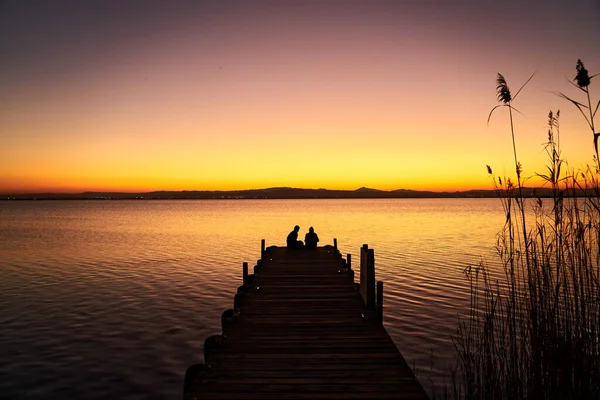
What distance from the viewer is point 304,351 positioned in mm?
8336

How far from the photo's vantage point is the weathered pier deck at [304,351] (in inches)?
262

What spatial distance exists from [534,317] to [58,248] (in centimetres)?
4097

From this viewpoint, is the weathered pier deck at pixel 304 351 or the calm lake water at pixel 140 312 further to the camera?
the calm lake water at pixel 140 312

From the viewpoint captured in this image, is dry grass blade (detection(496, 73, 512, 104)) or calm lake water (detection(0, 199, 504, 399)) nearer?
dry grass blade (detection(496, 73, 512, 104))

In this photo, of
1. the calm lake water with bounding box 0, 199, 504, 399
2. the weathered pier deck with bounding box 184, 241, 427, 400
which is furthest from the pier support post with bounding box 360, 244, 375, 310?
the calm lake water with bounding box 0, 199, 504, 399

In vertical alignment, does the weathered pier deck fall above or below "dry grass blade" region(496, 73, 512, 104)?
below

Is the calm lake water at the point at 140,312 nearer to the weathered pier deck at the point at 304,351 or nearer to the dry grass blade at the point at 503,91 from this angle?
the weathered pier deck at the point at 304,351

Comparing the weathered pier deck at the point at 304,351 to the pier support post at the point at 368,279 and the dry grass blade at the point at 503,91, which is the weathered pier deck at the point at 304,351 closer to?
the pier support post at the point at 368,279

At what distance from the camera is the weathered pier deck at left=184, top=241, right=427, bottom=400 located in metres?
6.65

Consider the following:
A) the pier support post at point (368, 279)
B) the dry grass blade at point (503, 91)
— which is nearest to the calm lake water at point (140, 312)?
the pier support post at point (368, 279)

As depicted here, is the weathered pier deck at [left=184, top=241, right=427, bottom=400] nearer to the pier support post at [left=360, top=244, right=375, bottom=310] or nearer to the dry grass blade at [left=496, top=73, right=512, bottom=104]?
the pier support post at [left=360, top=244, right=375, bottom=310]

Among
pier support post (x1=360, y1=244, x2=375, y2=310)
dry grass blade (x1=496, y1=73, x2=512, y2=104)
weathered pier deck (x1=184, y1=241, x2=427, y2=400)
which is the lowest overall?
weathered pier deck (x1=184, y1=241, x2=427, y2=400)

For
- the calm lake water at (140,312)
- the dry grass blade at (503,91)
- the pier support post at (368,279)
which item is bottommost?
the calm lake water at (140,312)

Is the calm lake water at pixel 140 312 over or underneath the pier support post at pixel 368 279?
underneath
